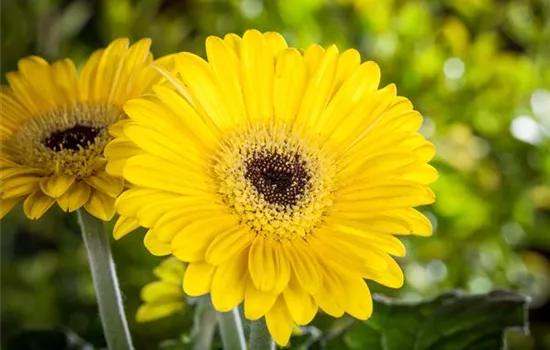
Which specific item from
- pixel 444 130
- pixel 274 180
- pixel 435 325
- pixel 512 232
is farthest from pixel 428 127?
pixel 274 180

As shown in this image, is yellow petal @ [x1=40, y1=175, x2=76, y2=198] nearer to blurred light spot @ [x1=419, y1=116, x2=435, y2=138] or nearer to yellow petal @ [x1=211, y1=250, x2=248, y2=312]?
yellow petal @ [x1=211, y1=250, x2=248, y2=312]

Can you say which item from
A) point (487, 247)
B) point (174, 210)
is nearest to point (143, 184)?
point (174, 210)

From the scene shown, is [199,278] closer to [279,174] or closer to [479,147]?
[279,174]

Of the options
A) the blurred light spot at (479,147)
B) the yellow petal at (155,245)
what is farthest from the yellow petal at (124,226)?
the blurred light spot at (479,147)

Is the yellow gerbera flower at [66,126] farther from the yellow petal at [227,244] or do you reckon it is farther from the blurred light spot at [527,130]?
the blurred light spot at [527,130]

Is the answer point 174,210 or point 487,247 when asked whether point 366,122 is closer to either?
point 174,210

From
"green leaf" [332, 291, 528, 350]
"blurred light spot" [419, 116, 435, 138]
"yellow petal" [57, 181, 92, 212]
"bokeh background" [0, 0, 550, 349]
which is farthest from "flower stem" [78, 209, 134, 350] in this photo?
"blurred light spot" [419, 116, 435, 138]

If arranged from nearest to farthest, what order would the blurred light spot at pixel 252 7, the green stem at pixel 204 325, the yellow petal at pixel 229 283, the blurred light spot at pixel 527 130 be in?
the yellow petal at pixel 229 283, the green stem at pixel 204 325, the blurred light spot at pixel 527 130, the blurred light spot at pixel 252 7
